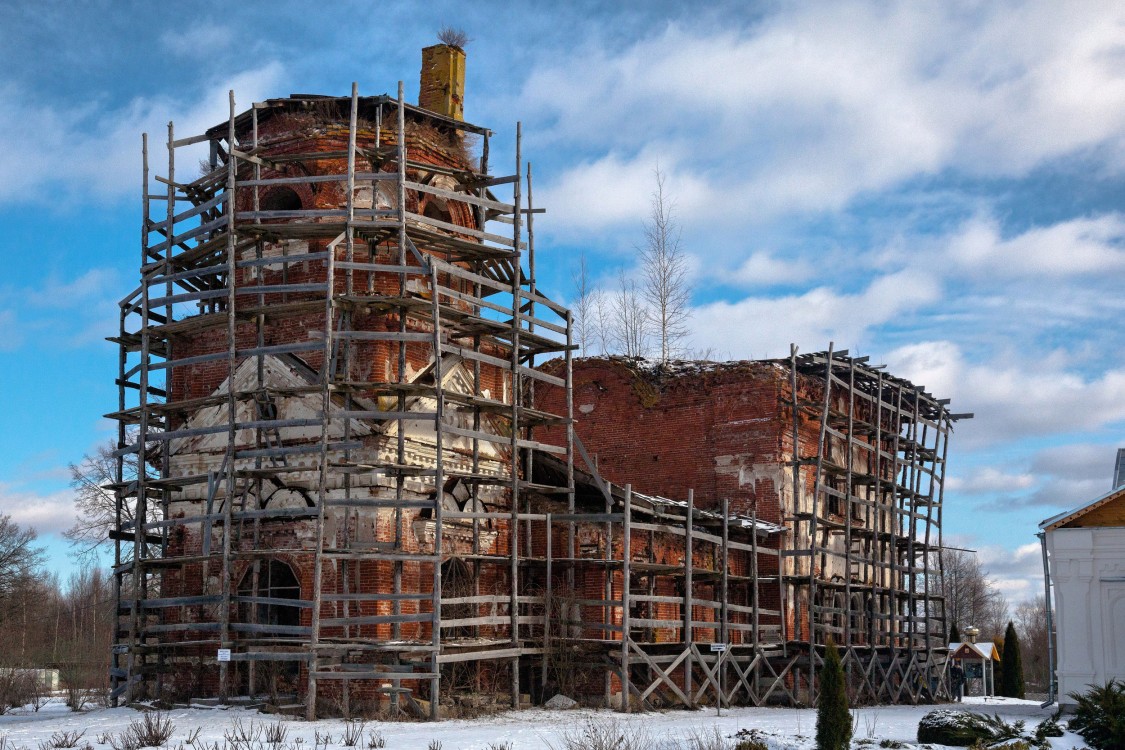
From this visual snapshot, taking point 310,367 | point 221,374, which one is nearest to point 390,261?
point 310,367

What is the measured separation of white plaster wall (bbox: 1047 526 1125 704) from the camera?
68.9 feet

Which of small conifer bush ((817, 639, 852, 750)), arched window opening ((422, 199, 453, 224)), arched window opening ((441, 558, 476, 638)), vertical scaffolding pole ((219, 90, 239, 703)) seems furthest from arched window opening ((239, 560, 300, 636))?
small conifer bush ((817, 639, 852, 750))

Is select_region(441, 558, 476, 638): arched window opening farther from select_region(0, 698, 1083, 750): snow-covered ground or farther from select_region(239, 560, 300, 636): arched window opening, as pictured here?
select_region(239, 560, 300, 636): arched window opening

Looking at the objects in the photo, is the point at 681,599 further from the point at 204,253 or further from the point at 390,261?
the point at 204,253

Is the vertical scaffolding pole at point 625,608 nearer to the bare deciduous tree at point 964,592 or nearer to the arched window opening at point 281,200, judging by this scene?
the arched window opening at point 281,200

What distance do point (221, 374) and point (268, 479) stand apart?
2.38 metres

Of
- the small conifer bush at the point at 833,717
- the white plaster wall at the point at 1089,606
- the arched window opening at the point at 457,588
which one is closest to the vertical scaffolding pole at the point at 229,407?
the arched window opening at the point at 457,588

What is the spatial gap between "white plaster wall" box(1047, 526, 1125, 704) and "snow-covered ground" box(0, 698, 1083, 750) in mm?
1206

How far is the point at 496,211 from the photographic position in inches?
923

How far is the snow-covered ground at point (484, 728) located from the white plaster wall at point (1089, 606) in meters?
1.21

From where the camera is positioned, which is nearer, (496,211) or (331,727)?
(331,727)

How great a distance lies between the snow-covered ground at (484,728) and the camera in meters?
Result: 14.8

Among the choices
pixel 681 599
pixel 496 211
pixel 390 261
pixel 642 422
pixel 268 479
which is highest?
pixel 496 211

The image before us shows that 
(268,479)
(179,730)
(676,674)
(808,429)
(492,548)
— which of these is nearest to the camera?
(179,730)
